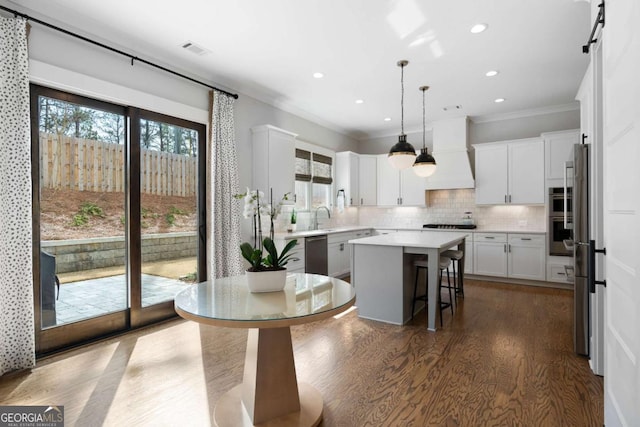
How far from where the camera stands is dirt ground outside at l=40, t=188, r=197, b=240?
2.94 meters

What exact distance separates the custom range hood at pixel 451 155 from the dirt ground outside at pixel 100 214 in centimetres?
445

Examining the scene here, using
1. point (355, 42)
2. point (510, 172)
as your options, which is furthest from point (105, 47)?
point (510, 172)

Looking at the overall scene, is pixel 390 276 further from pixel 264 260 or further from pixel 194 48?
pixel 194 48

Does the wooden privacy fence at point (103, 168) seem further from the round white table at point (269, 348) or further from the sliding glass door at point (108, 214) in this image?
the round white table at point (269, 348)

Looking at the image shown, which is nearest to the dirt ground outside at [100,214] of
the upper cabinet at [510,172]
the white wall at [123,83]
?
the white wall at [123,83]

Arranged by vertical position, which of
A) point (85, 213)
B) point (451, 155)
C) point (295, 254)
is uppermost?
point (451, 155)

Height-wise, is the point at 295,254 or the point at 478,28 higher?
the point at 478,28

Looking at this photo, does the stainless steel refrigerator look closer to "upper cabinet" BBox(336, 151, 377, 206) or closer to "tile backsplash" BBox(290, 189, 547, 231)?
"tile backsplash" BBox(290, 189, 547, 231)

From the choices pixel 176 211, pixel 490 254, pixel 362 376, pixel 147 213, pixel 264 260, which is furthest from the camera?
pixel 490 254

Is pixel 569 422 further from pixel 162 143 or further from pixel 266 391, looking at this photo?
pixel 162 143

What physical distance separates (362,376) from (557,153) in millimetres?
4935

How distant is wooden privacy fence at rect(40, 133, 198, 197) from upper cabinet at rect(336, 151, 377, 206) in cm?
343

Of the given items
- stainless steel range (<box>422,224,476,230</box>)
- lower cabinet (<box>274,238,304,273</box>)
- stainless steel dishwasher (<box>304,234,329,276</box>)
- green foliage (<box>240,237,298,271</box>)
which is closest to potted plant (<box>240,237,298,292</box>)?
green foliage (<box>240,237,298,271</box>)

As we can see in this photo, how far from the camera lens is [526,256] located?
550cm
